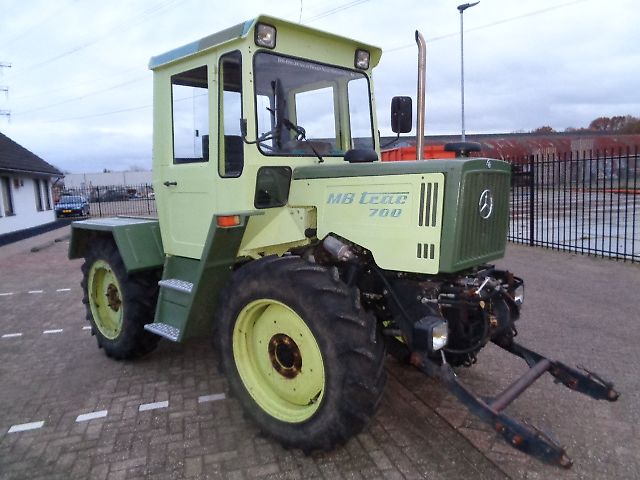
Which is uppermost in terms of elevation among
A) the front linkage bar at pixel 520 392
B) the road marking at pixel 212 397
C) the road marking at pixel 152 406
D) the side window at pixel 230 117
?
the side window at pixel 230 117

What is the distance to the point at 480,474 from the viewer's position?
3.03 m

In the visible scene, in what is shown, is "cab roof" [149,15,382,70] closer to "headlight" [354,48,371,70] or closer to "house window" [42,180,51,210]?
"headlight" [354,48,371,70]

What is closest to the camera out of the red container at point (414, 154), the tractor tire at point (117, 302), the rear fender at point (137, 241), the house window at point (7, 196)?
the rear fender at point (137, 241)

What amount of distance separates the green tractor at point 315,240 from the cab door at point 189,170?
0.05 ft

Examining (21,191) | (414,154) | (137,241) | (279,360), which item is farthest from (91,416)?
(21,191)

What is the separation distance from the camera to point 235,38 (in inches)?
138

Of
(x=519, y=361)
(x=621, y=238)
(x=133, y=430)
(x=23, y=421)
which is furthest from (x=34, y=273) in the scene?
(x=621, y=238)

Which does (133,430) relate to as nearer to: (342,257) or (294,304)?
(294,304)

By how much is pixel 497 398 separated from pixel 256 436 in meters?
1.68

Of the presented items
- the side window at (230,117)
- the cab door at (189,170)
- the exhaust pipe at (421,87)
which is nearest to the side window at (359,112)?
the exhaust pipe at (421,87)

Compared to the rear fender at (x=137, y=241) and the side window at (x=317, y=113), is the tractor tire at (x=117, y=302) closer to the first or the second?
the rear fender at (x=137, y=241)

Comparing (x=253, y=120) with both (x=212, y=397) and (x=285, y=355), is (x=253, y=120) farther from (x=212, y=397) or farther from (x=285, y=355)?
(x=212, y=397)

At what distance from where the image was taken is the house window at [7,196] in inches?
687

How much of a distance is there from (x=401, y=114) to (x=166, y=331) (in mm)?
2659
